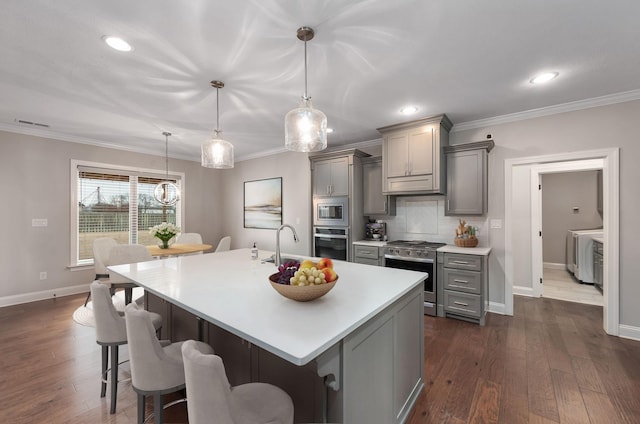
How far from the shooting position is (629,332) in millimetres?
2818

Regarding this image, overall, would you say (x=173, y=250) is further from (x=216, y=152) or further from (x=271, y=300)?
(x=271, y=300)

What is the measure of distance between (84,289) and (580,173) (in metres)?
9.59

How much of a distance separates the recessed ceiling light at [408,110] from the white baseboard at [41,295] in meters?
5.64

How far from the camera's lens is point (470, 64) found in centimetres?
227

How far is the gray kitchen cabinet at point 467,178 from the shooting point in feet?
11.2

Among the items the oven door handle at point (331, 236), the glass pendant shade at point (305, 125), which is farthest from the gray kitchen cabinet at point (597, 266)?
the glass pendant shade at point (305, 125)

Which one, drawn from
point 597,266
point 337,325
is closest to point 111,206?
point 337,325

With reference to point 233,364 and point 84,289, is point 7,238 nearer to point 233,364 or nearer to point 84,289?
point 84,289

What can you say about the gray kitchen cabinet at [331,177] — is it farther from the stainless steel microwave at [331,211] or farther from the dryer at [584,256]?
the dryer at [584,256]

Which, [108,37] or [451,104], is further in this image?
[451,104]

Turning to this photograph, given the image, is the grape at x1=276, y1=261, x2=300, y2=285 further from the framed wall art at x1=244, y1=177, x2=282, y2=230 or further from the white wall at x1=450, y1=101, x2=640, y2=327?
the framed wall art at x1=244, y1=177, x2=282, y2=230

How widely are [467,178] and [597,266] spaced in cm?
315

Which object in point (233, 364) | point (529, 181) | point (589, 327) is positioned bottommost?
point (589, 327)

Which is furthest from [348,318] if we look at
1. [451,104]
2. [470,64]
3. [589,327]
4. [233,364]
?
[589,327]
